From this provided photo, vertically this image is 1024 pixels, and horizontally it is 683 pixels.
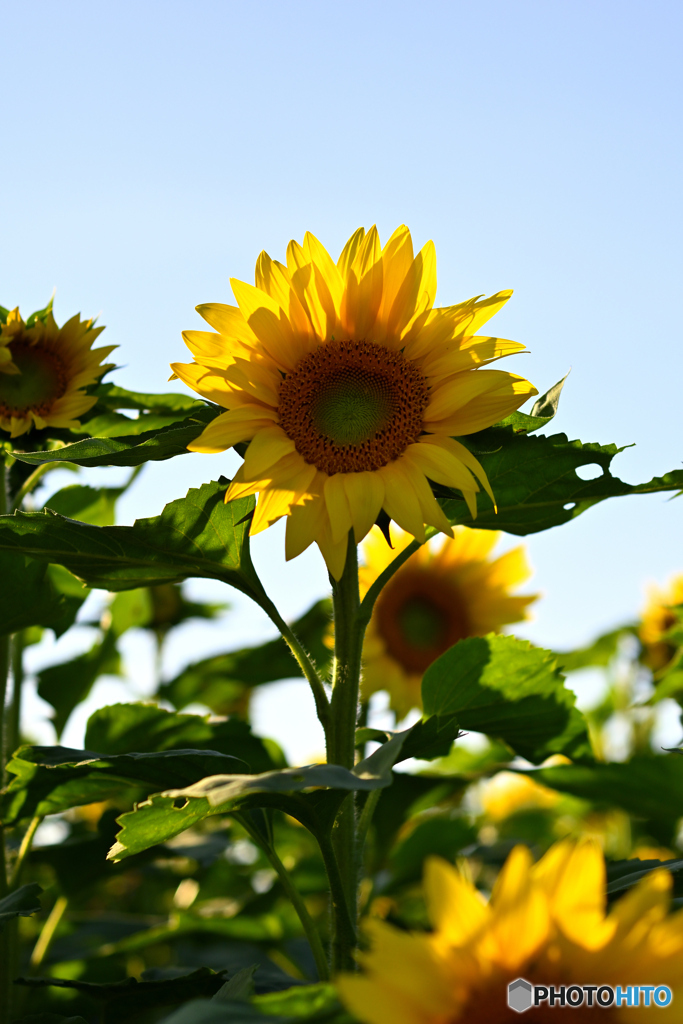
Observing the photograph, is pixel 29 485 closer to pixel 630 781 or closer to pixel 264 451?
pixel 264 451

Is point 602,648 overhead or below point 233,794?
overhead

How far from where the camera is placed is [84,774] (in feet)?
4.70

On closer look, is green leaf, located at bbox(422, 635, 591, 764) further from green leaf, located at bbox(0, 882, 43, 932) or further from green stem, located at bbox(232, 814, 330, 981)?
green leaf, located at bbox(0, 882, 43, 932)

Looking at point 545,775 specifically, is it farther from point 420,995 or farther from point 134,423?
point 420,995

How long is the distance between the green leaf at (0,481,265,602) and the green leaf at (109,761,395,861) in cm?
34

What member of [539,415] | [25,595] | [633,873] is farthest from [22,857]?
[539,415]

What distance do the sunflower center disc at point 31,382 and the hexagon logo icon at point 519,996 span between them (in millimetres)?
1348

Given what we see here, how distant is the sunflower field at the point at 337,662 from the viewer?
2.41ft

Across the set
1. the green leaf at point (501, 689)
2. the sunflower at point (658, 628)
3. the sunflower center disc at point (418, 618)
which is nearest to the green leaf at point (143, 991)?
the green leaf at point (501, 689)

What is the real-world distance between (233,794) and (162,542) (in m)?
0.54

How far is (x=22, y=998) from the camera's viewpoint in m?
1.78

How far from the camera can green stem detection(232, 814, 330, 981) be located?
125 centimetres

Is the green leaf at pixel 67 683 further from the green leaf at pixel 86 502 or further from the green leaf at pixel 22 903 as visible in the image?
the green leaf at pixel 22 903

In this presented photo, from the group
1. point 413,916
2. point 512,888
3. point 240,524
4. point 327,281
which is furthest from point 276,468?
point 413,916
